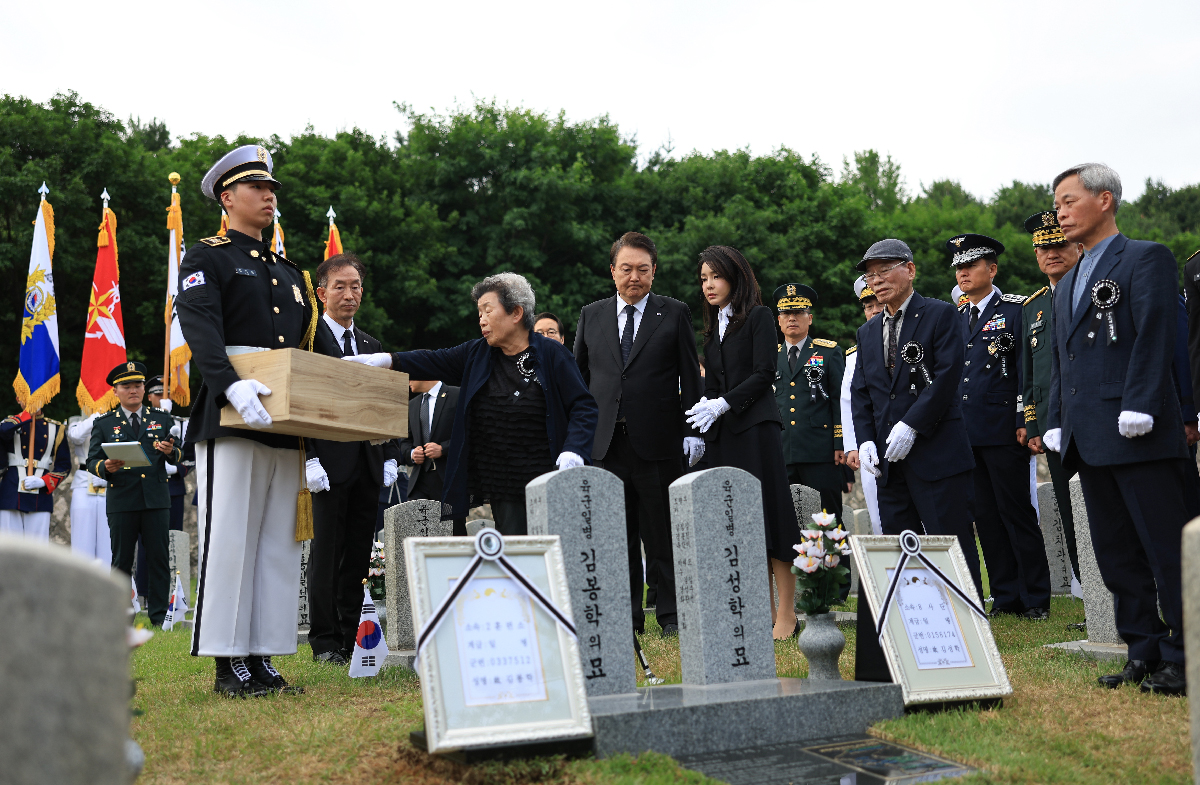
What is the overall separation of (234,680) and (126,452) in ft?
17.2

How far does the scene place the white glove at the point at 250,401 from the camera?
169 inches

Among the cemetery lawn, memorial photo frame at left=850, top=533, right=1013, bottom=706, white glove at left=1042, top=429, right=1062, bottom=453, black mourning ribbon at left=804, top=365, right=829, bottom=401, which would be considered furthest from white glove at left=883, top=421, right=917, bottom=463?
black mourning ribbon at left=804, top=365, right=829, bottom=401

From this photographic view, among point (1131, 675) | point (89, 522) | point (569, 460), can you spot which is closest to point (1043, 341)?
point (1131, 675)

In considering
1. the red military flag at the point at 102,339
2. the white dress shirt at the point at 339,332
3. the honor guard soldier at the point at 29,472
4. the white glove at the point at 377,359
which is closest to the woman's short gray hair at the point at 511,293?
the white glove at the point at 377,359

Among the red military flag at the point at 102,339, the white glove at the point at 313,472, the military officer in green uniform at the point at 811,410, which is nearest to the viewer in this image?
the white glove at the point at 313,472

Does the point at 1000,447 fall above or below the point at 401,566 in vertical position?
above

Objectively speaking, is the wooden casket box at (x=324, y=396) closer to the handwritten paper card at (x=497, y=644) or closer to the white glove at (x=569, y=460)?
the white glove at (x=569, y=460)

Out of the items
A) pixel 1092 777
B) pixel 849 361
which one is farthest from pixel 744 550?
pixel 849 361

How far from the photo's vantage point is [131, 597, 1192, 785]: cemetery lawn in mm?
3256

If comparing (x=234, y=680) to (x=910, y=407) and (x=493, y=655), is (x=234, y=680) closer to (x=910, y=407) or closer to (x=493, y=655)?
(x=493, y=655)

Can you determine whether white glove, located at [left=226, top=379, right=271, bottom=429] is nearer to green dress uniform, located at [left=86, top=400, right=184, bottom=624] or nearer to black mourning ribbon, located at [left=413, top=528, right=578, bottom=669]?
black mourning ribbon, located at [left=413, top=528, right=578, bottom=669]

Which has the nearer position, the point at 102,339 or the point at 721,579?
the point at 721,579

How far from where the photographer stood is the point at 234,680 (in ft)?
15.5

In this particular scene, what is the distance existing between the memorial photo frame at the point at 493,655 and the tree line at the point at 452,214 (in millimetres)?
20038
